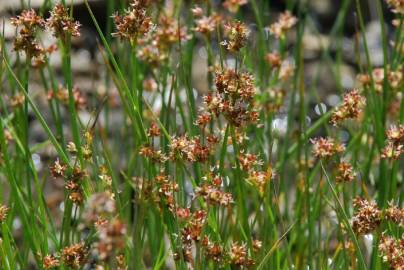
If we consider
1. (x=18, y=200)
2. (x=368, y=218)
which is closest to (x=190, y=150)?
(x=368, y=218)

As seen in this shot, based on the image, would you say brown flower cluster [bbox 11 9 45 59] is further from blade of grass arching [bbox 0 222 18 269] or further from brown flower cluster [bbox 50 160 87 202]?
blade of grass arching [bbox 0 222 18 269]

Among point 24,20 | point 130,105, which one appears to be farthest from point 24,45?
point 130,105

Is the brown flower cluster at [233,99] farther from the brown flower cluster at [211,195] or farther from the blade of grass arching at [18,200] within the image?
the blade of grass arching at [18,200]

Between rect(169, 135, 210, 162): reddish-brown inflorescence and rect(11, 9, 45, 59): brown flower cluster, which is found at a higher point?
rect(11, 9, 45, 59): brown flower cluster

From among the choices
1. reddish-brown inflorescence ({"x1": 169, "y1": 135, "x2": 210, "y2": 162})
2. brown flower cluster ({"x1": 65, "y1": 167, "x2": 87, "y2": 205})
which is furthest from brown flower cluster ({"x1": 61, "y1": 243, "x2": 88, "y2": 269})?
reddish-brown inflorescence ({"x1": 169, "y1": 135, "x2": 210, "y2": 162})

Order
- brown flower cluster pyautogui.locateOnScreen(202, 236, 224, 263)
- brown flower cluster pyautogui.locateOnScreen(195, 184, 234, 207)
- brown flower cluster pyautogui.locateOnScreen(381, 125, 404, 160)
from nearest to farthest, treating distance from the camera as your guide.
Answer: brown flower cluster pyautogui.locateOnScreen(195, 184, 234, 207) < brown flower cluster pyautogui.locateOnScreen(202, 236, 224, 263) < brown flower cluster pyautogui.locateOnScreen(381, 125, 404, 160)

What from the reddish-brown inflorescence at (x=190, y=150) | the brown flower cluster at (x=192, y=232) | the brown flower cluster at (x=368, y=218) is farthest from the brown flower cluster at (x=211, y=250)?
the brown flower cluster at (x=368, y=218)

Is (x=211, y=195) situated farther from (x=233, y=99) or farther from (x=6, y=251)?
(x=6, y=251)
